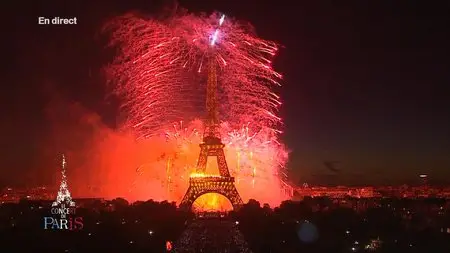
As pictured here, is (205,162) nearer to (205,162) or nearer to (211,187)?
(205,162)

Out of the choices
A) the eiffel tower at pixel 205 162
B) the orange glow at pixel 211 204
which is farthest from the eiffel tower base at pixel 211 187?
the orange glow at pixel 211 204

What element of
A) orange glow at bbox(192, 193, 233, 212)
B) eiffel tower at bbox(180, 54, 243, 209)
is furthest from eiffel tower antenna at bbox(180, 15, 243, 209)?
orange glow at bbox(192, 193, 233, 212)

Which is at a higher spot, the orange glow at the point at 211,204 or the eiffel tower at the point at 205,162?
the eiffel tower at the point at 205,162

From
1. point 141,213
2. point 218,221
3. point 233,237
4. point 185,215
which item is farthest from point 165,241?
point 218,221

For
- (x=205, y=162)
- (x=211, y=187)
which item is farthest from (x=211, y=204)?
(x=205, y=162)

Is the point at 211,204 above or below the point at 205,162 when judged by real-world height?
below

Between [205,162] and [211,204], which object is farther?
[211,204]
